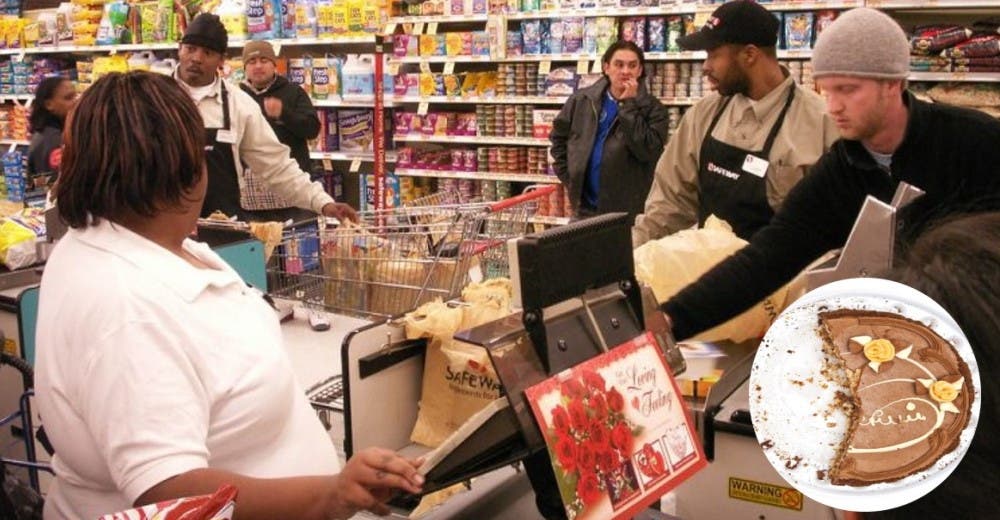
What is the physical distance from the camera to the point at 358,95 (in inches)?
288

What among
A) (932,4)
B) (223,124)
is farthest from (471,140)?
(932,4)

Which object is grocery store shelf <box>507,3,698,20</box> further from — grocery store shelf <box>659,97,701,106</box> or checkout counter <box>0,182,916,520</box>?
checkout counter <box>0,182,916,520</box>

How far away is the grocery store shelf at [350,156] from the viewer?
24.3ft

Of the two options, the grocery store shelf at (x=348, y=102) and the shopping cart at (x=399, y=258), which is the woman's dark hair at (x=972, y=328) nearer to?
the shopping cart at (x=399, y=258)

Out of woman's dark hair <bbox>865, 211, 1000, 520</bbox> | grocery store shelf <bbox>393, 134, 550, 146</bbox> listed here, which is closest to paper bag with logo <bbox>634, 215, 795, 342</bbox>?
woman's dark hair <bbox>865, 211, 1000, 520</bbox>

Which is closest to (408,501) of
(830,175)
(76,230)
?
(76,230)

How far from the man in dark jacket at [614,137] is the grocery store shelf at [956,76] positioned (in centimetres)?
138

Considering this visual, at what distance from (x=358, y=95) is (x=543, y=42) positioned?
1.62 meters

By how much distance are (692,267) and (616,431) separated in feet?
4.49

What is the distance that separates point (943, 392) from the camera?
657 mm

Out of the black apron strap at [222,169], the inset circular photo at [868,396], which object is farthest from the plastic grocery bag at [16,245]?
the inset circular photo at [868,396]

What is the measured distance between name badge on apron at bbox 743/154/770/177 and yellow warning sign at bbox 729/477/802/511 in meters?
1.47

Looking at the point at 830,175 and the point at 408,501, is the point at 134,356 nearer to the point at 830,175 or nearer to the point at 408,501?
the point at 408,501

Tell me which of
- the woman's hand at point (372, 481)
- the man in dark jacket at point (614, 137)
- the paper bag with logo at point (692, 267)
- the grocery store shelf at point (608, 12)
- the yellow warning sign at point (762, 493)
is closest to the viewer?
the woman's hand at point (372, 481)
